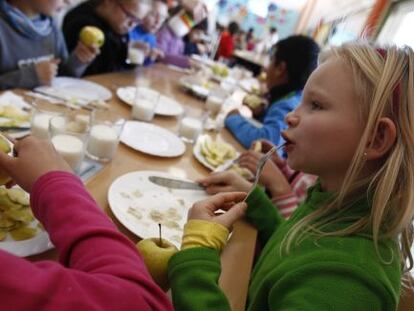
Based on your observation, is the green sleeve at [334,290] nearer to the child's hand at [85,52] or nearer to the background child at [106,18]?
the child's hand at [85,52]

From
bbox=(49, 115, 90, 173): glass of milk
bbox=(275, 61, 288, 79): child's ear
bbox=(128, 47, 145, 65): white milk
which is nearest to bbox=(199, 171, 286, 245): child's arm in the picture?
bbox=(49, 115, 90, 173): glass of milk

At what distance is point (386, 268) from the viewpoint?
0.58 metres

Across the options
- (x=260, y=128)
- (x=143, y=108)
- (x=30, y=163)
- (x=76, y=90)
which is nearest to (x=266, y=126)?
(x=260, y=128)

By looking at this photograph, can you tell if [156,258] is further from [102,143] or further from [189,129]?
[189,129]

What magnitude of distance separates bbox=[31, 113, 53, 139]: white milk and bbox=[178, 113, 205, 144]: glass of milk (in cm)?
54

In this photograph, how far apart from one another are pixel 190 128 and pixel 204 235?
733mm

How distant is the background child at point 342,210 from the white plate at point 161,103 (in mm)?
847

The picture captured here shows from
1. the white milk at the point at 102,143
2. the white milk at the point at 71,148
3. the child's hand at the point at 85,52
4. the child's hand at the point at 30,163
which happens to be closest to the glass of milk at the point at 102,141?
the white milk at the point at 102,143

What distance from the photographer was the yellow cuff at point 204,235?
64cm

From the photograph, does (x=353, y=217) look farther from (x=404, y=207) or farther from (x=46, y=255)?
(x=46, y=255)

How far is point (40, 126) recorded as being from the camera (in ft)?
3.00

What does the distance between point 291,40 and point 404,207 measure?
144cm

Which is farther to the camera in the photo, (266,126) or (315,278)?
(266,126)

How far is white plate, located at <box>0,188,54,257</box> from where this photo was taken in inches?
21.2
